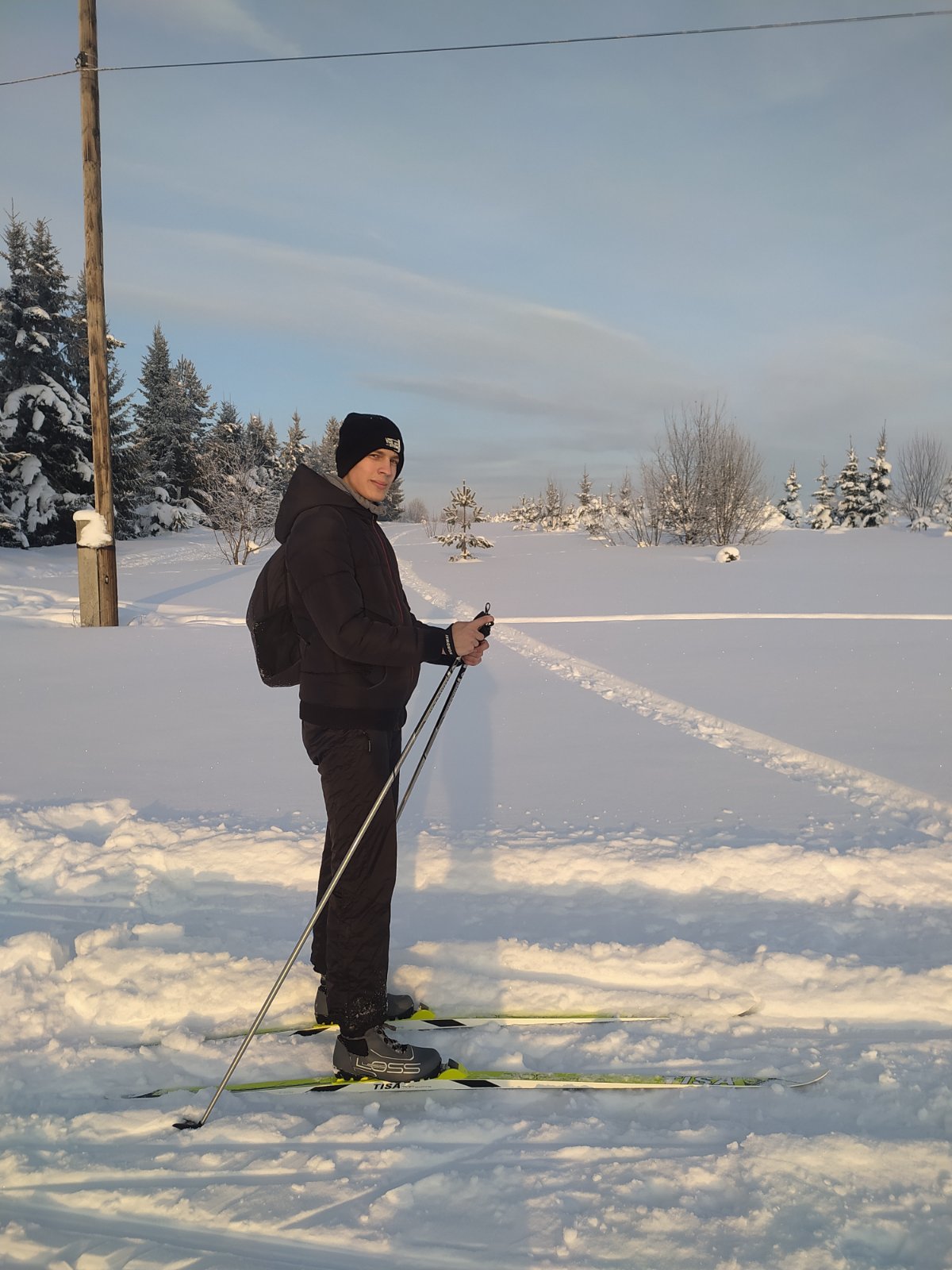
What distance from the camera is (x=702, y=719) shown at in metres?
6.45

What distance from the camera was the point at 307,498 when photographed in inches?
88.8

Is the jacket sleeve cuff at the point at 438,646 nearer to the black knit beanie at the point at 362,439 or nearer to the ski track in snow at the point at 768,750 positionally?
the black knit beanie at the point at 362,439

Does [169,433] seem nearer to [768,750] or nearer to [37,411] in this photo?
[37,411]

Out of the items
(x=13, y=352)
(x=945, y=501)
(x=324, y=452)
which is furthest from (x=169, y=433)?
(x=945, y=501)

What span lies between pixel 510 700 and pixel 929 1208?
5.53 metres

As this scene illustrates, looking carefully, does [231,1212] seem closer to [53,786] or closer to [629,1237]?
[629,1237]

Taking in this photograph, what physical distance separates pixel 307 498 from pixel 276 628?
43 centimetres

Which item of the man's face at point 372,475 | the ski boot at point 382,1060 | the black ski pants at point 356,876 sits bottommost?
the ski boot at point 382,1060

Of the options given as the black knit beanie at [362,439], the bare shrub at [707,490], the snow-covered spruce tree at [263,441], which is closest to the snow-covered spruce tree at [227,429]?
the snow-covered spruce tree at [263,441]

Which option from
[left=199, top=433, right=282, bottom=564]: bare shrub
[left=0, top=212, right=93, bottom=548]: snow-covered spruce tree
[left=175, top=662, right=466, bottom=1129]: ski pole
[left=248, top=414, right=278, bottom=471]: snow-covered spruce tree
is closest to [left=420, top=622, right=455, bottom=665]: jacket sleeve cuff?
[left=175, top=662, right=466, bottom=1129]: ski pole

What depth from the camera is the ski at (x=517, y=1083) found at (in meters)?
2.22

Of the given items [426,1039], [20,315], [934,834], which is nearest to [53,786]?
[426,1039]

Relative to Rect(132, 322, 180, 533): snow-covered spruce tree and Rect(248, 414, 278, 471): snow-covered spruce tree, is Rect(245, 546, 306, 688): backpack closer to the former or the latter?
Rect(132, 322, 180, 533): snow-covered spruce tree

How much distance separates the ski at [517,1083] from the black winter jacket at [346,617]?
3.52 ft
